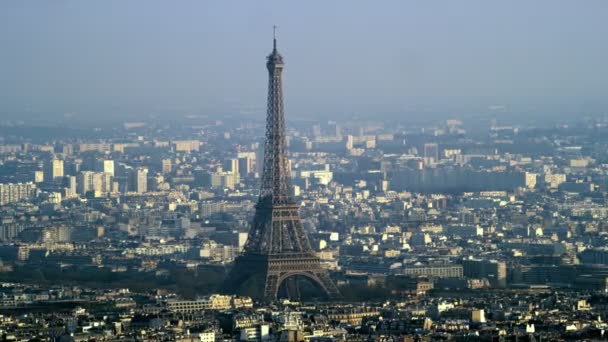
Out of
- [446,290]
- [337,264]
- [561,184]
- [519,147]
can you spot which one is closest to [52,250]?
[337,264]

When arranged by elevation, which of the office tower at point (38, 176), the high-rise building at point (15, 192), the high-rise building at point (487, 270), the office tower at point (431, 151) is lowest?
the high-rise building at point (487, 270)

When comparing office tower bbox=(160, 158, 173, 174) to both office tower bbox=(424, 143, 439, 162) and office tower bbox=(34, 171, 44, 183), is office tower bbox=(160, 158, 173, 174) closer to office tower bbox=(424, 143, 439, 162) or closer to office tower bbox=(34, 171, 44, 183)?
office tower bbox=(34, 171, 44, 183)

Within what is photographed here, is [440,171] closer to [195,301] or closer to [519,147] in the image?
[519,147]

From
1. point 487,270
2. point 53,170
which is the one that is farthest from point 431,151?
point 487,270

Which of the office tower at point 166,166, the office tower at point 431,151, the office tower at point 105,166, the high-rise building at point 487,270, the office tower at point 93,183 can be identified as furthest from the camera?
the office tower at point 431,151

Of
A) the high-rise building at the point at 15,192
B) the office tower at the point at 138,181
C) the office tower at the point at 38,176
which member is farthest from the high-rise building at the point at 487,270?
the office tower at the point at 38,176

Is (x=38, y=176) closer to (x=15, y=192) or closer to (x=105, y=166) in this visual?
(x=105, y=166)

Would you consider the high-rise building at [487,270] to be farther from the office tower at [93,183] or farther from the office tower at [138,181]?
the office tower at [138,181]

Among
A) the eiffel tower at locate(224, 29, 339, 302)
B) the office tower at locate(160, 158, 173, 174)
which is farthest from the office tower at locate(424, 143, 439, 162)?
the eiffel tower at locate(224, 29, 339, 302)
